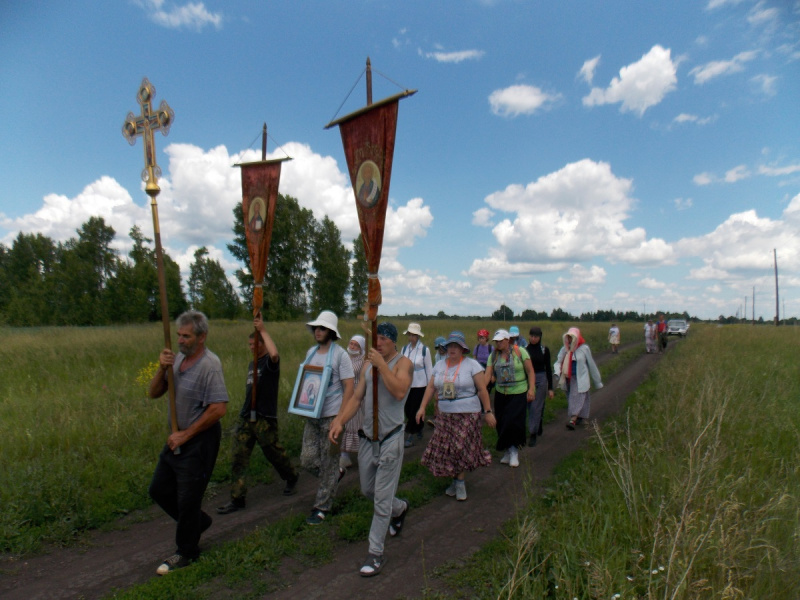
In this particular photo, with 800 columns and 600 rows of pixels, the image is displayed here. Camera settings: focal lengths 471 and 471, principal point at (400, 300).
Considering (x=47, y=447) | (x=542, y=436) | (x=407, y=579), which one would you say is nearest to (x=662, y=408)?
(x=542, y=436)

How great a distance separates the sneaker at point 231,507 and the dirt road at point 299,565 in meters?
0.09

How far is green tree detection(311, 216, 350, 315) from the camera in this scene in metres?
36.5

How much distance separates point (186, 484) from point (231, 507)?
1400mm

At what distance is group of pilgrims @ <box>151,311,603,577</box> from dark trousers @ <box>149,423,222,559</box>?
0.11 ft

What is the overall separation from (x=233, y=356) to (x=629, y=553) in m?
12.0

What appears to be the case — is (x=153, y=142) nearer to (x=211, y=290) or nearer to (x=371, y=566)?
(x=371, y=566)

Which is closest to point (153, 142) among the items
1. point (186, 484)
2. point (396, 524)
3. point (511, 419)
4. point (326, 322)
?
point (326, 322)

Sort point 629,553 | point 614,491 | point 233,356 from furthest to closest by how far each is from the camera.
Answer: point 233,356, point 614,491, point 629,553

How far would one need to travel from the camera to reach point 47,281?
39.6 meters

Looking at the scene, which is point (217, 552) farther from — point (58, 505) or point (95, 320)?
point (95, 320)

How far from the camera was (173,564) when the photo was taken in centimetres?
372

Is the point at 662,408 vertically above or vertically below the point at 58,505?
above

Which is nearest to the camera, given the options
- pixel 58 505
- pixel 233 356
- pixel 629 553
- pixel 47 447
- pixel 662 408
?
pixel 629 553

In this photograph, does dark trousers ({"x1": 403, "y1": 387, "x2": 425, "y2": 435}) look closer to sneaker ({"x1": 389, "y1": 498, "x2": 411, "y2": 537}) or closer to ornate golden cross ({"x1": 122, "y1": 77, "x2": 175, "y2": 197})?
sneaker ({"x1": 389, "y1": 498, "x2": 411, "y2": 537})
